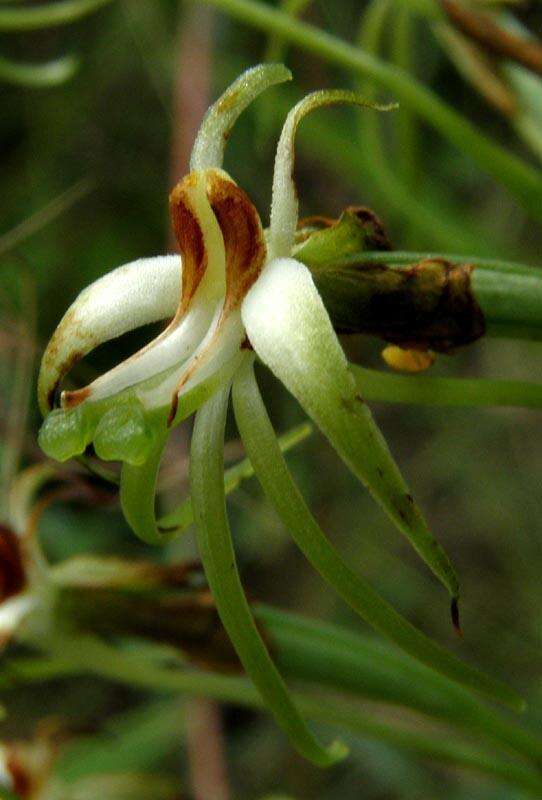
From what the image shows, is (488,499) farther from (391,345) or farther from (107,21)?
(391,345)

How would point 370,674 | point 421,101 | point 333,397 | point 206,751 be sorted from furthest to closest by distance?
point 206,751 < point 421,101 < point 370,674 < point 333,397

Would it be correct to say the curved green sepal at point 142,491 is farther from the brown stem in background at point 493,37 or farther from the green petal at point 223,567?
the brown stem in background at point 493,37

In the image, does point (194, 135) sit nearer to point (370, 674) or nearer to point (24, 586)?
point (24, 586)

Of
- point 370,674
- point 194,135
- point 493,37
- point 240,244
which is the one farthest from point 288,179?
point 194,135

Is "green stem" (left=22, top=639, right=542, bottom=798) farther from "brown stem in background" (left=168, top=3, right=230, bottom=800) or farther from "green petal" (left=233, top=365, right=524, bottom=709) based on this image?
"brown stem in background" (left=168, top=3, right=230, bottom=800)

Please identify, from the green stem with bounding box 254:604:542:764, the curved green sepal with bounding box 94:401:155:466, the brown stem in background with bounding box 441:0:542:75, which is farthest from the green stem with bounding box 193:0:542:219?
the curved green sepal with bounding box 94:401:155:466

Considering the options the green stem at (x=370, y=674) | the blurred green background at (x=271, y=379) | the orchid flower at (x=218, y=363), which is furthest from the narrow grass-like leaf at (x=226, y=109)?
the blurred green background at (x=271, y=379)

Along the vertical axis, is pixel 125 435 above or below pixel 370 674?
above
